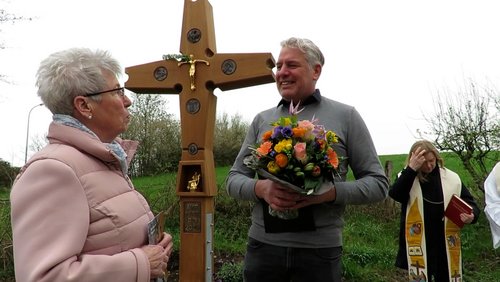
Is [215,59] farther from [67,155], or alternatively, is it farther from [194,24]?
[67,155]

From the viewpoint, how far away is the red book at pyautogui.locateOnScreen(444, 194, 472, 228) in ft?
13.3

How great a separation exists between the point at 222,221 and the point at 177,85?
3698mm

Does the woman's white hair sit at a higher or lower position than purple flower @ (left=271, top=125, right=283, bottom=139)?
higher

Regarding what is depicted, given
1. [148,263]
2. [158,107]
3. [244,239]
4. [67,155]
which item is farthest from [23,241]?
[158,107]

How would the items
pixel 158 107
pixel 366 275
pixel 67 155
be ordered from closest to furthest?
pixel 67 155, pixel 366 275, pixel 158 107

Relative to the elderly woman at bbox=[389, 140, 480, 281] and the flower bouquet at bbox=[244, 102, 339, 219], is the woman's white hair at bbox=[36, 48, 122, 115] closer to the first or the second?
the flower bouquet at bbox=[244, 102, 339, 219]

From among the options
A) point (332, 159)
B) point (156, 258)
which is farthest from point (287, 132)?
point (156, 258)

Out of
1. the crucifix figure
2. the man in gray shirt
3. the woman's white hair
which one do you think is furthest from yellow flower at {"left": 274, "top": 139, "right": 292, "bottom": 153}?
the crucifix figure

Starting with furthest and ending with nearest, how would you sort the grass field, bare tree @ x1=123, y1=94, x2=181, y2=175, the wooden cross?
bare tree @ x1=123, y1=94, x2=181, y2=175
the grass field
the wooden cross

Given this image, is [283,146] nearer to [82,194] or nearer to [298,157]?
[298,157]

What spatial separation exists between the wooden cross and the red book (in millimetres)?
2119

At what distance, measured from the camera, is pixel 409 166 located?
4297 mm

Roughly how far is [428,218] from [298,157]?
8.81 feet

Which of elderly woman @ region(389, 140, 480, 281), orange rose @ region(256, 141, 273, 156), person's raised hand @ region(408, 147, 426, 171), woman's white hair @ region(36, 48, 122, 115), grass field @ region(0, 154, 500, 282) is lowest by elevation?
grass field @ region(0, 154, 500, 282)
